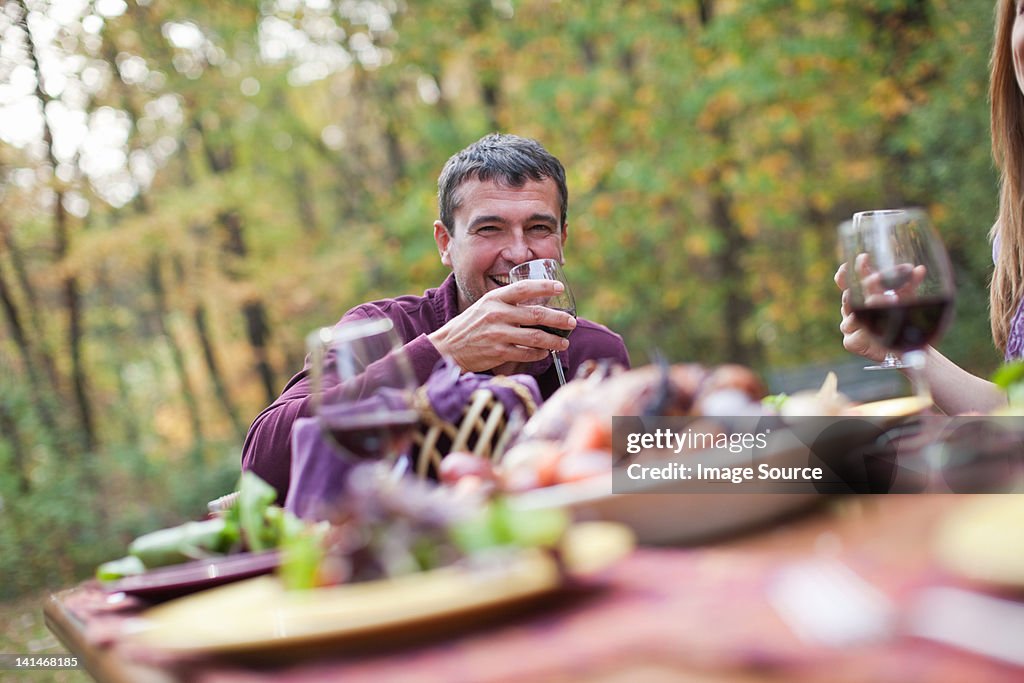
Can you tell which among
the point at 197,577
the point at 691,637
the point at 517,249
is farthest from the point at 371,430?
the point at 517,249

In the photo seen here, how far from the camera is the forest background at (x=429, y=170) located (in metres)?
7.66

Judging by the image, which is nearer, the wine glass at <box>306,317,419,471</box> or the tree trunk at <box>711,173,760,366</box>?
the wine glass at <box>306,317,419,471</box>

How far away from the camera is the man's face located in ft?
8.07

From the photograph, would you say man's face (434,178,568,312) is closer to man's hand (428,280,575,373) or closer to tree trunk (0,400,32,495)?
man's hand (428,280,575,373)

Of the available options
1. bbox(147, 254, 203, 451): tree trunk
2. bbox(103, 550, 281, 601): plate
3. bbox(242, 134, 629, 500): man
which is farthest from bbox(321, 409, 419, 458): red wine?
bbox(147, 254, 203, 451): tree trunk

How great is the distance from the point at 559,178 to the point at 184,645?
202cm

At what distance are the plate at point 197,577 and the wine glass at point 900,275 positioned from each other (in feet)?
2.56

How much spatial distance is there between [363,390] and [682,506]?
384mm

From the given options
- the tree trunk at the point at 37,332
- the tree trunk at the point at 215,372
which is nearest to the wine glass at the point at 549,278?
the tree trunk at the point at 37,332

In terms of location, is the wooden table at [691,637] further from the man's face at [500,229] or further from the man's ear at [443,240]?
the man's ear at [443,240]

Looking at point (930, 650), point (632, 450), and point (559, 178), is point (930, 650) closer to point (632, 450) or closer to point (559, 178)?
point (632, 450)

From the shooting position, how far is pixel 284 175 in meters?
11.7

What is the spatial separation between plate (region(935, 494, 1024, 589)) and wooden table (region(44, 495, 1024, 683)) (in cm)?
2

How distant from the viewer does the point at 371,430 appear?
100 centimetres
